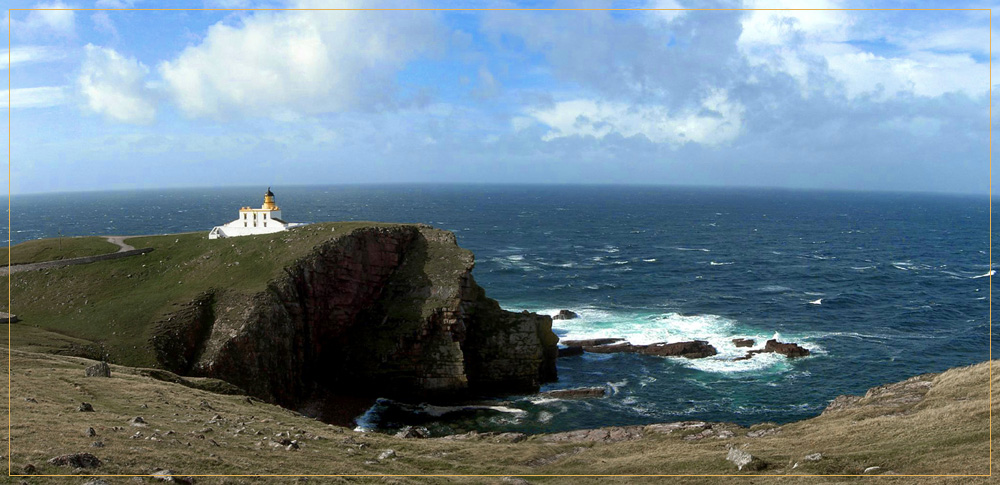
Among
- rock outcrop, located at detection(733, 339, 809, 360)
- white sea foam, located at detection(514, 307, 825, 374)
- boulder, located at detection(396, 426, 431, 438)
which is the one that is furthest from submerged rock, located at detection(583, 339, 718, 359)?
boulder, located at detection(396, 426, 431, 438)

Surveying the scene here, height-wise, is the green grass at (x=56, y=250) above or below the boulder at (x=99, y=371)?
above

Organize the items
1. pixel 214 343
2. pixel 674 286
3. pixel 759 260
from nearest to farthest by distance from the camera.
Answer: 1. pixel 214 343
2. pixel 674 286
3. pixel 759 260

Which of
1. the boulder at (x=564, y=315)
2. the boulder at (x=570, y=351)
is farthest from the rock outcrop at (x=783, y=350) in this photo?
the boulder at (x=564, y=315)

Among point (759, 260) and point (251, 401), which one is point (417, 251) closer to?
point (251, 401)

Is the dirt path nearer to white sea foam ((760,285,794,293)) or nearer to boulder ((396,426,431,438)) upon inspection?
boulder ((396,426,431,438))

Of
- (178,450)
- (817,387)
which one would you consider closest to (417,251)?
(817,387)

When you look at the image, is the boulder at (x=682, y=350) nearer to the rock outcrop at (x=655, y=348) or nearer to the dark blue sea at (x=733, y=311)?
the rock outcrop at (x=655, y=348)
